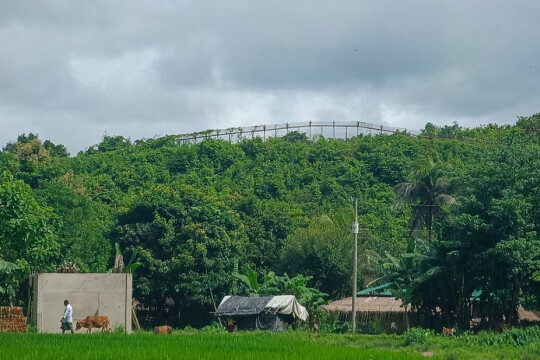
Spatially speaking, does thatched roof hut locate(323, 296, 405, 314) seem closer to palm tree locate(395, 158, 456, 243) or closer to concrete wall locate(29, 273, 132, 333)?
palm tree locate(395, 158, 456, 243)

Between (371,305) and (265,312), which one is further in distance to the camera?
(371,305)

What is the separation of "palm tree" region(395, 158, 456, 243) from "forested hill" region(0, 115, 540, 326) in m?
0.14

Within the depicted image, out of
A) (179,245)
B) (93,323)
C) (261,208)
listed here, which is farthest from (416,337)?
(261,208)

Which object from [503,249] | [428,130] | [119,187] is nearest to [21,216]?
[503,249]

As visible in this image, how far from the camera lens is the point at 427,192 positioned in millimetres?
47156

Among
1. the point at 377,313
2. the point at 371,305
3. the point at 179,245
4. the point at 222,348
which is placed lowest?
the point at 377,313

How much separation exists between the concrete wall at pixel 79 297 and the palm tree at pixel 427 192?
1903 cm

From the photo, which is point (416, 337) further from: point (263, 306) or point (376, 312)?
point (376, 312)

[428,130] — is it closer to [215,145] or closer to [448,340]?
[215,145]

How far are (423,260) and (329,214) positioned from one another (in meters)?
Answer: 20.8

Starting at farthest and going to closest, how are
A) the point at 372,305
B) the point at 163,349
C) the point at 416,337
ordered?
the point at 372,305 → the point at 416,337 → the point at 163,349

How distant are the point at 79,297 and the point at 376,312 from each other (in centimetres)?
1335

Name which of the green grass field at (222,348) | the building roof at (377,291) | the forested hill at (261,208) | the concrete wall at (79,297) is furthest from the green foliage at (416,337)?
the concrete wall at (79,297)

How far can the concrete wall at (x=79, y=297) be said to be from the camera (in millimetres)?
31906
